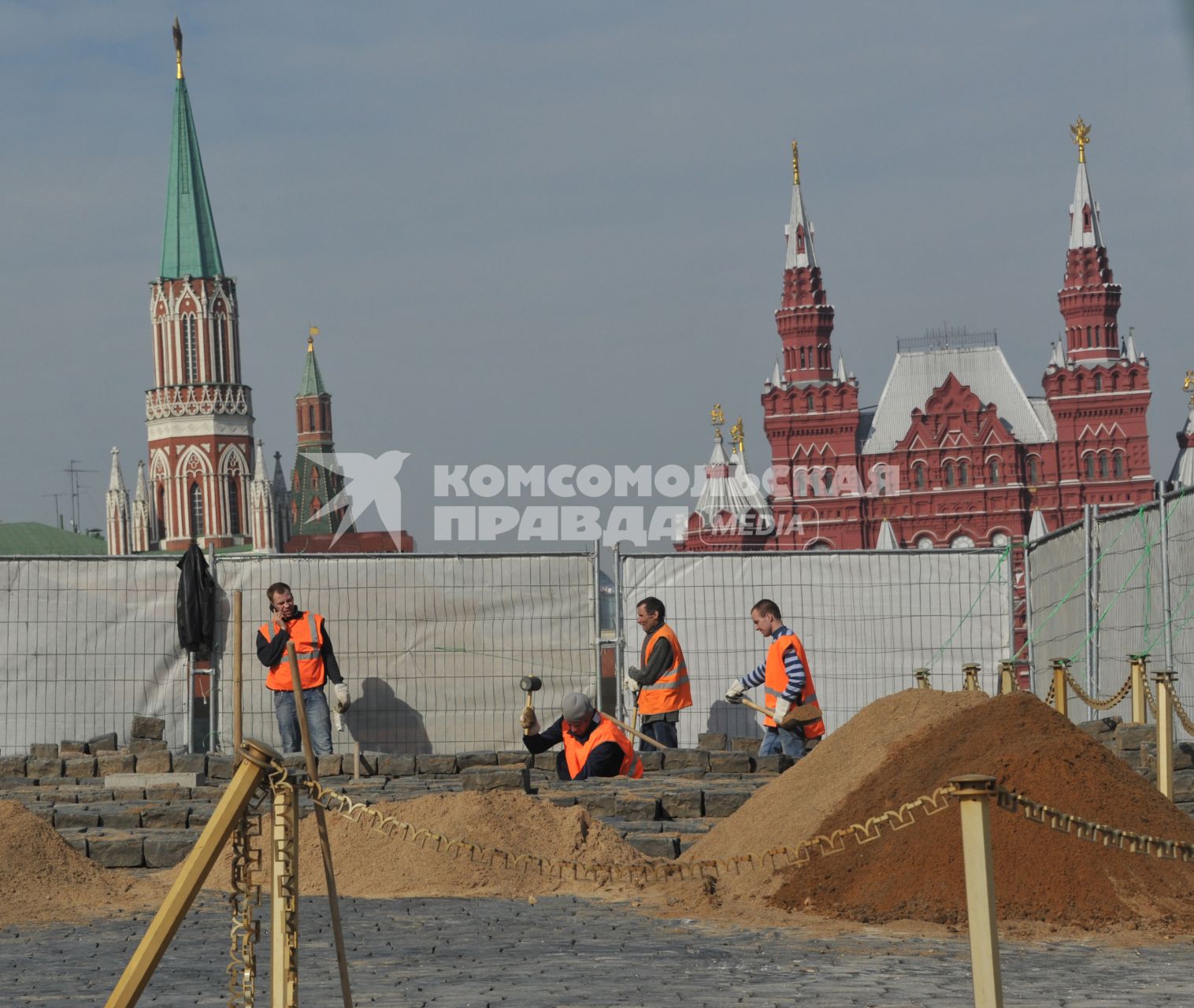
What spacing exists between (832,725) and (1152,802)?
887cm

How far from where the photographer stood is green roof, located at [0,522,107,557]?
10212cm

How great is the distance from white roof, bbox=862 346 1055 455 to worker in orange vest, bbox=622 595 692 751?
259ft

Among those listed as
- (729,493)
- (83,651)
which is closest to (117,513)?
(729,493)

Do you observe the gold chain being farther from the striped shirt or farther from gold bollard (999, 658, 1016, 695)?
the striped shirt

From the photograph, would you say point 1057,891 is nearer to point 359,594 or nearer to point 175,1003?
point 175,1003

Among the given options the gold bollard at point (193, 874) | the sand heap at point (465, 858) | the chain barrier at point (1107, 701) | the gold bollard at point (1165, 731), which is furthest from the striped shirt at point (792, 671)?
the gold bollard at point (193, 874)

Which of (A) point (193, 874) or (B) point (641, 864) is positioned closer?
(A) point (193, 874)

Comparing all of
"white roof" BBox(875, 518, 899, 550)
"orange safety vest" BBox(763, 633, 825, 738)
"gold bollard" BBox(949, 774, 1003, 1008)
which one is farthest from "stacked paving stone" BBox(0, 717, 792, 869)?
"white roof" BBox(875, 518, 899, 550)

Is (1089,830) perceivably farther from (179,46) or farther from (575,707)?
(179,46)

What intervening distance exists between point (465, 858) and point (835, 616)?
28.6 feet

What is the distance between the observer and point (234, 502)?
11288 centimetres

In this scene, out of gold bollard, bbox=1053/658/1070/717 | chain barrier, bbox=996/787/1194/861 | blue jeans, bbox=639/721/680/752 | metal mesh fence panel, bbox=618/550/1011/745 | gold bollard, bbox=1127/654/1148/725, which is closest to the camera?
chain barrier, bbox=996/787/1194/861

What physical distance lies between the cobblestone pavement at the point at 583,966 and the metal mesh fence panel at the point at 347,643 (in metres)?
8.68

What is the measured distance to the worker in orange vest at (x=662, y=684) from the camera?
1456cm
